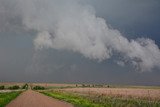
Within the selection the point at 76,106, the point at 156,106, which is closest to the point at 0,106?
the point at 76,106

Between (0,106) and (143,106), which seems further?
(143,106)

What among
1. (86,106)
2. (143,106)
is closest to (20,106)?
(86,106)

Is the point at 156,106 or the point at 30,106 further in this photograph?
the point at 156,106

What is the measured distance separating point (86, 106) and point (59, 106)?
2.96 m

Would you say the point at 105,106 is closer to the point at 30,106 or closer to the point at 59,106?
the point at 59,106

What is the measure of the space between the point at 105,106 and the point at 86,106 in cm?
209

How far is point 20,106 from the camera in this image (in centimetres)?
3688

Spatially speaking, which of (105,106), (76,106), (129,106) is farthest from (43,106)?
(129,106)

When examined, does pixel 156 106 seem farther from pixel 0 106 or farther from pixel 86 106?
pixel 0 106

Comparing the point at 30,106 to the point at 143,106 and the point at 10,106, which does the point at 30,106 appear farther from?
the point at 143,106

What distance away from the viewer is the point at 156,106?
3972cm

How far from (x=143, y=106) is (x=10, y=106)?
1467 centimetres

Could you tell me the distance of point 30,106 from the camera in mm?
36438

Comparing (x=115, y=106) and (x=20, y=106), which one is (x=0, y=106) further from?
(x=115, y=106)
